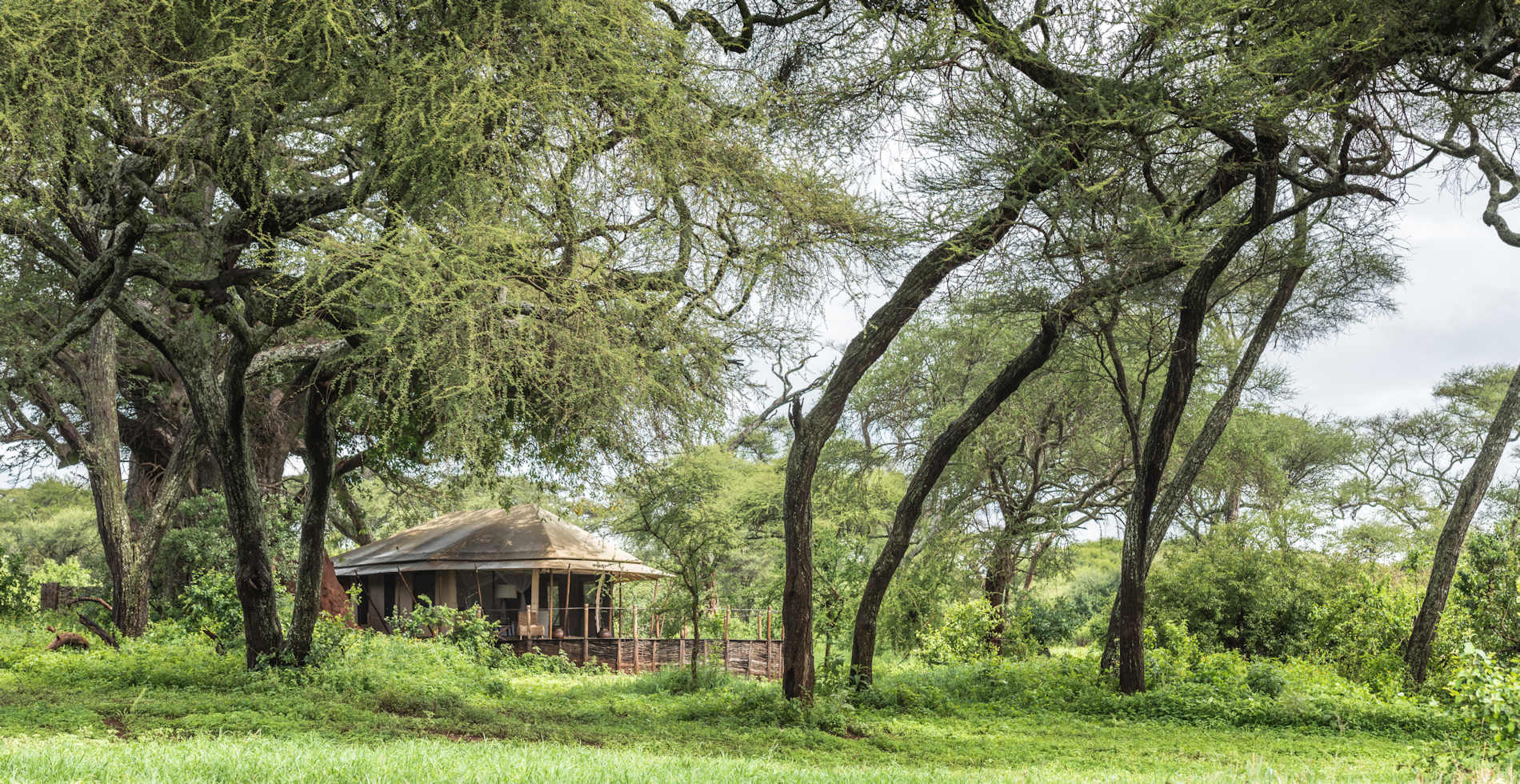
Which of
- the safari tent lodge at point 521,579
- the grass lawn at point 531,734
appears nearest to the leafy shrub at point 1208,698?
the grass lawn at point 531,734

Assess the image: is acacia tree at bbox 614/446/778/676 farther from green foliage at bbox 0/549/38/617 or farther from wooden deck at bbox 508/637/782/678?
green foliage at bbox 0/549/38/617

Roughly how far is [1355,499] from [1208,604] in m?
16.3

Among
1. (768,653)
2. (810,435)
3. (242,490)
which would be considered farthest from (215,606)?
(810,435)

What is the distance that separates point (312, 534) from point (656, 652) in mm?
8845

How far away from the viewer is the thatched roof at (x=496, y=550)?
72.4 ft

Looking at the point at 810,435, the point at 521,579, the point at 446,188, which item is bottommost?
the point at 521,579

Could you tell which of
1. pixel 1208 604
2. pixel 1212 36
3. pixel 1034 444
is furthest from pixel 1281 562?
pixel 1212 36

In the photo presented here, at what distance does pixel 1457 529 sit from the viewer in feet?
43.7

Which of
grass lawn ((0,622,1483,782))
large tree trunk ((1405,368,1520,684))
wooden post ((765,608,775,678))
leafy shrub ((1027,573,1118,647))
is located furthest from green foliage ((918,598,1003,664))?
large tree trunk ((1405,368,1520,684))

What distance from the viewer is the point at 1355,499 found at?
30.7 meters

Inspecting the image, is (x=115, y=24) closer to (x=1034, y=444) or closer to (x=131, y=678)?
(x=131, y=678)

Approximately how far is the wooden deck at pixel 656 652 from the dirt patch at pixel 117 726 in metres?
9.75

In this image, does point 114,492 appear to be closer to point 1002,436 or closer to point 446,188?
point 446,188

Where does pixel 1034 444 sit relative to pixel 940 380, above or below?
below
